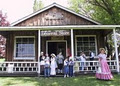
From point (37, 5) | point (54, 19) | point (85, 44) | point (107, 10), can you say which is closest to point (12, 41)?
point (54, 19)

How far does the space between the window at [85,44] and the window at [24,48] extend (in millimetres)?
3751

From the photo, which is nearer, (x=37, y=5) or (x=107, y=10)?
(x=107, y=10)

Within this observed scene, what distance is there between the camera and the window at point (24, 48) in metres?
14.7

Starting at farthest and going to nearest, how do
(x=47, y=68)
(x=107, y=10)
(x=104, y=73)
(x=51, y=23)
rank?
(x=107, y=10) → (x=51, y=23) → (x=47, y=68) → (x=104, y=73)

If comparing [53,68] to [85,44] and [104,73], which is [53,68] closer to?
[104,73]

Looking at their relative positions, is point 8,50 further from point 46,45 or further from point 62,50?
point 62,50

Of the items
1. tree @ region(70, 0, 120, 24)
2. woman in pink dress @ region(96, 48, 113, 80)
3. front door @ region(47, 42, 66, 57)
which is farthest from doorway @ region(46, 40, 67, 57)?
tree @ region(70, 0, 120, 24)

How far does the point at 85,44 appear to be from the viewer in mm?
14930

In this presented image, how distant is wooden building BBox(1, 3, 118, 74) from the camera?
48.5ft

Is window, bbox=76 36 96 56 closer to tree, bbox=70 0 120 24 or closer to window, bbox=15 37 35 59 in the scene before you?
window, bbox=15 37 35 59

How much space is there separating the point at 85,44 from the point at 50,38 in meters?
2.97

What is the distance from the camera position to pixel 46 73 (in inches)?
447

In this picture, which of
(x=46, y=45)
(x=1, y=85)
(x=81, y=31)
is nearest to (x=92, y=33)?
(x=81, y=31)

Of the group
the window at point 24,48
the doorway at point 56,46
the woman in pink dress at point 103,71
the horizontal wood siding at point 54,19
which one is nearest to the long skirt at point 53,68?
the woman in pink dress at point 103,71
